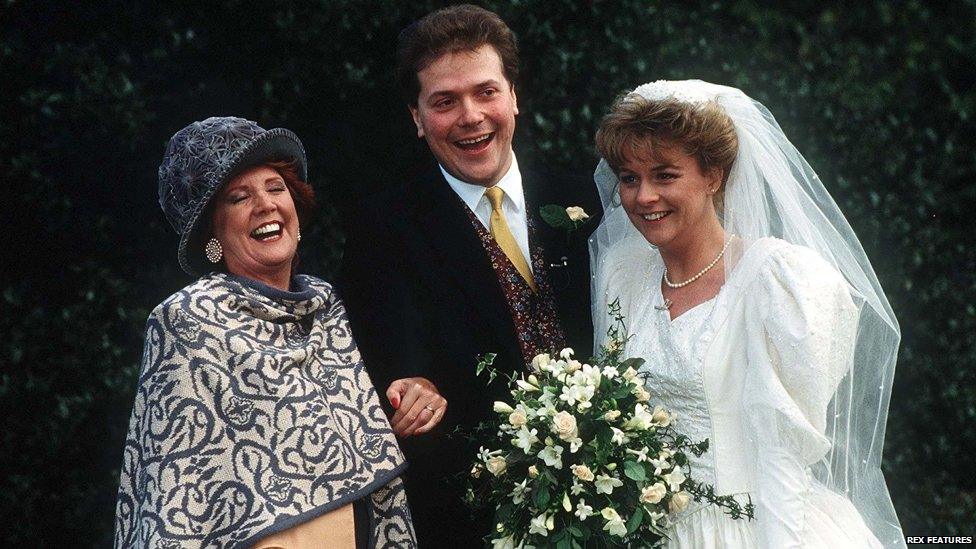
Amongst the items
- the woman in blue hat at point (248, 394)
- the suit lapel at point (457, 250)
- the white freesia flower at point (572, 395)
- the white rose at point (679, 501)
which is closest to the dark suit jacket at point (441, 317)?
the suit lapel at point (457, 250)

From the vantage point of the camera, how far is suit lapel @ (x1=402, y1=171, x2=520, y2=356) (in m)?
4.00

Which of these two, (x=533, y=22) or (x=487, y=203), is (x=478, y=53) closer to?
(x=487, y=203)

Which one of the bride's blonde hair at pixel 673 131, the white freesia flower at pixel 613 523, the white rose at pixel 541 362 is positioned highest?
the bride's blonde hair at pixel 673 131

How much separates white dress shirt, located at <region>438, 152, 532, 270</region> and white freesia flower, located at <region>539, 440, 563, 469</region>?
991 millimetres

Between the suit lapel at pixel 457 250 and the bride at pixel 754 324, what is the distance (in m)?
0.45

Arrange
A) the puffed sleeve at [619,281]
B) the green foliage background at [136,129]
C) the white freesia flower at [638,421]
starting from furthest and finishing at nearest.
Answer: the green foliage background at [136,129] < the puffed sleeve at [619,281] < the white freesia flower at [638,421]

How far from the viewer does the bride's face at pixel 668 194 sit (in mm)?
3588

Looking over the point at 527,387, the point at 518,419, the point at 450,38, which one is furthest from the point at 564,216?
the point at 518,419

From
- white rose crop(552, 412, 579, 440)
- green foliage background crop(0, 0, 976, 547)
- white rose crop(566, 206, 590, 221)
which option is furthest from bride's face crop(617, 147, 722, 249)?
green foliage background crop(0, 0, 976, 547)

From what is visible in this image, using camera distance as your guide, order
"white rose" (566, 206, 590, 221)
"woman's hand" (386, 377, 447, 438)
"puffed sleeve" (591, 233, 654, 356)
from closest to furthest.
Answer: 1. "woman's hand" (386, 377, 447, 438)
2. "puffed sleeve" (591, 233, 654, 356)
3. "white rose" (566, 206, 590, 221)

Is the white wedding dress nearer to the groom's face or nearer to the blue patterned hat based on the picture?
the groom's face

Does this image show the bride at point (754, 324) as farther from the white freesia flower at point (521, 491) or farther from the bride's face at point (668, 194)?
the white freesia flower at point (521, 491)

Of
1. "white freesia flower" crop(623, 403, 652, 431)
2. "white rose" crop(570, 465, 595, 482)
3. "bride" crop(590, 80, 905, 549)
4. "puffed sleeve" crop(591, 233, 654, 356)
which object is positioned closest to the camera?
"white rose" crop(570, 465, 595, 482)

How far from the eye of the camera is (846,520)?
11.6 ft
